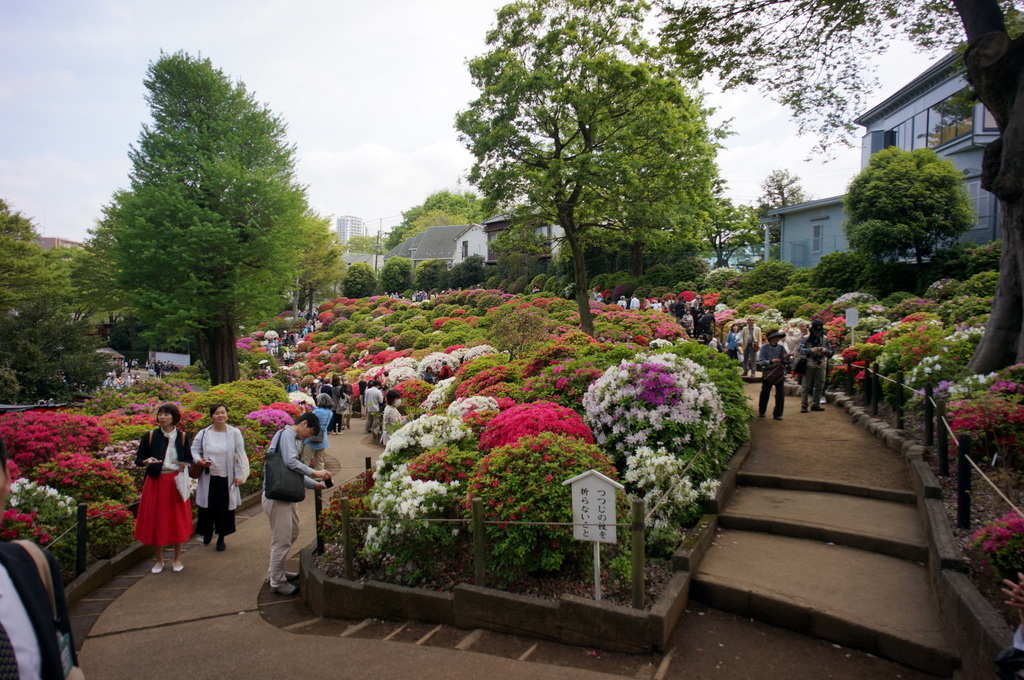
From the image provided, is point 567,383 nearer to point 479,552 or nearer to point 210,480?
point 479,552

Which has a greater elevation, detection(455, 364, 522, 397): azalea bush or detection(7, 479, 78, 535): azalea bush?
detection(455, 364, 522, 397): azalea bush

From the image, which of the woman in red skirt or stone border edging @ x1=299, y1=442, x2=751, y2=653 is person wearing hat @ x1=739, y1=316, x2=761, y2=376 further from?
the woman in red skirt

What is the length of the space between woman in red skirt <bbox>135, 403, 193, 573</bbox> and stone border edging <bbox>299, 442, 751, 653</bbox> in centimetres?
152

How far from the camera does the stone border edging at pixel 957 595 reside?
12.1ft

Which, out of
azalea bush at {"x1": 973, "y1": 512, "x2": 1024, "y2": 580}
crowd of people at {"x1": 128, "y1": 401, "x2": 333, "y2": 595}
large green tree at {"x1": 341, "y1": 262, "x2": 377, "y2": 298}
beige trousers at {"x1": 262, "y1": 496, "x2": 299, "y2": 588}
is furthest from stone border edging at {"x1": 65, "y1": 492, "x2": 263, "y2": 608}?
large green tree at {"x1": 341, "y1": 262, "x2": 377, "y2": 298}

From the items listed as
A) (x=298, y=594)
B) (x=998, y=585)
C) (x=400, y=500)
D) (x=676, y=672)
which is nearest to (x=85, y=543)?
(x=298, y=594)

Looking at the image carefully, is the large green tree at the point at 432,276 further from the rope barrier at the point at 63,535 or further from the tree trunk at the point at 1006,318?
the rope barrier at the point at 63,535

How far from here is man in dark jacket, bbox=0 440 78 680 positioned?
1.68 meters

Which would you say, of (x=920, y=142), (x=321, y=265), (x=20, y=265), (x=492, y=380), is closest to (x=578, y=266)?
(x=492, y=380)

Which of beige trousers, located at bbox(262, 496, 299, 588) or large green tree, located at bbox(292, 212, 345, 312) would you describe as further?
large green tree, located at bbox(292, 212, 345, 312)

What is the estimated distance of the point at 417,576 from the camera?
5.80 meters

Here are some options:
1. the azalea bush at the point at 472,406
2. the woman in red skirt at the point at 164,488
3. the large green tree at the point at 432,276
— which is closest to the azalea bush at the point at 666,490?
the azalea bush at the point at 472,406

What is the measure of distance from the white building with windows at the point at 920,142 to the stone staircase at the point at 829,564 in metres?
15.1

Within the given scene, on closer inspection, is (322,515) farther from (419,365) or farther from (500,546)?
(419,365)
